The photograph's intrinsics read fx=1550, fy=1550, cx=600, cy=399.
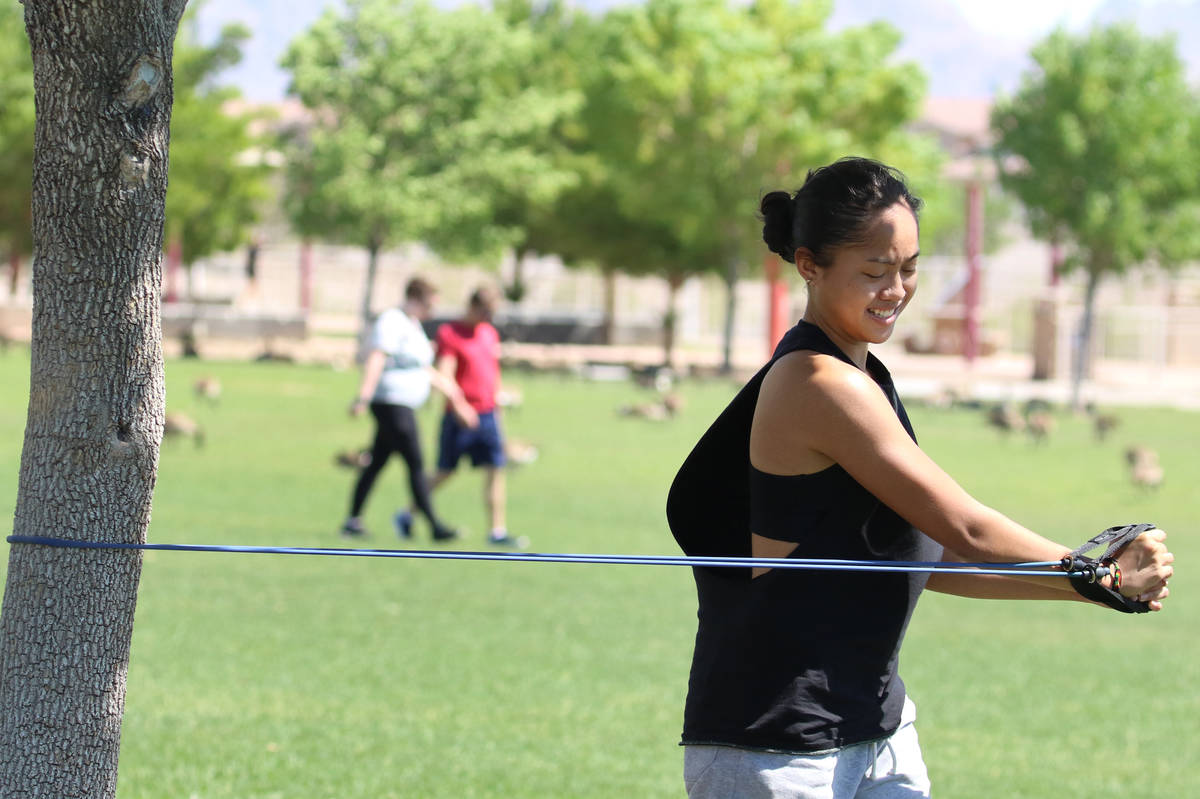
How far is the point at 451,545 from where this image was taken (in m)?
10.7

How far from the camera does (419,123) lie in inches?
1485

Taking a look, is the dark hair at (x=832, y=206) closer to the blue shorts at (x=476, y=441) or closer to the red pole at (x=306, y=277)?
the blue shorts at (x=476, y=441)

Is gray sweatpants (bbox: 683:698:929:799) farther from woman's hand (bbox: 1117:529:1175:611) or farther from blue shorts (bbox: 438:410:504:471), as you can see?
blue shorts (bbox: 438:410:504:471)

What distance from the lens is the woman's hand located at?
99.2 inches

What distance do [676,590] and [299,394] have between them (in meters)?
16.7

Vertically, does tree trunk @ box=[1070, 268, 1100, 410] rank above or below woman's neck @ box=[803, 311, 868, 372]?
above

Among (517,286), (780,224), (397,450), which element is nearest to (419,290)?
(397,450)

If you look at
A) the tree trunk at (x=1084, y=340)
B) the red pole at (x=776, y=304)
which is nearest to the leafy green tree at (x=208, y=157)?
the red pole at (x=776, y=304)

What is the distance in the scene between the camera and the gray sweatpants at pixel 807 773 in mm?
2500

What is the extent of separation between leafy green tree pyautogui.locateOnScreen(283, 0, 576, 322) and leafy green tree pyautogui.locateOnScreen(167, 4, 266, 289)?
3.90m

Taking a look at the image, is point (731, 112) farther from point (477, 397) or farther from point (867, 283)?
point (867, 283)

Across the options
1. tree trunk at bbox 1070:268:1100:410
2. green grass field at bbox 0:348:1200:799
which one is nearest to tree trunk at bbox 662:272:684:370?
tree trunk at bbox 1070:268:1100:410

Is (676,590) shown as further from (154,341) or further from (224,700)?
(154,341)

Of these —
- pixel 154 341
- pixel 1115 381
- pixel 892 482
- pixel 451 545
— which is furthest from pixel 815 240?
pixel 1115 381
